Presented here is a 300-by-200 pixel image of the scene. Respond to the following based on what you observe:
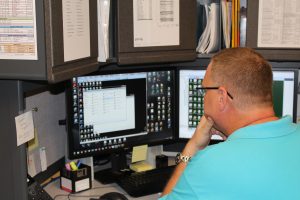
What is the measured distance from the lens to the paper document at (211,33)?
1854mm

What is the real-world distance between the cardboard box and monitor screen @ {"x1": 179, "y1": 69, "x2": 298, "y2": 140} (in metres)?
0.46

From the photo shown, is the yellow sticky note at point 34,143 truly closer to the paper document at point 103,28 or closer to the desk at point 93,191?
the desk at point 93,191

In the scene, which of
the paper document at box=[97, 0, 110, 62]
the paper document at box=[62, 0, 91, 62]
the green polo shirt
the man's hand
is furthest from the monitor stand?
the green polo shirt

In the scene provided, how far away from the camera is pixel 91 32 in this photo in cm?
145

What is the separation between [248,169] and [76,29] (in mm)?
617

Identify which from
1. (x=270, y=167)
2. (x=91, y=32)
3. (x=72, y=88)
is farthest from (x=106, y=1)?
(x=270, y=167)

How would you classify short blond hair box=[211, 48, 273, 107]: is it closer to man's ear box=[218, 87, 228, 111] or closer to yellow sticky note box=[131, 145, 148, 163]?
man's ear box=[218, 87, 228, 111]

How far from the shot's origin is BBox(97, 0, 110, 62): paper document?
1.55 meters

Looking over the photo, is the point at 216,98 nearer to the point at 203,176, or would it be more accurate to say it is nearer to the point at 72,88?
the point at 203,176

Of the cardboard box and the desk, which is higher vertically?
the cardboard box

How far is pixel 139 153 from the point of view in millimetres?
1967

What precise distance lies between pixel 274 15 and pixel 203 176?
856mm

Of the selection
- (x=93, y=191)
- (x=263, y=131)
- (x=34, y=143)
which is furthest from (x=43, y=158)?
(x=263, y=131)

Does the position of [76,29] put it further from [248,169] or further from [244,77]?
[248,169]
